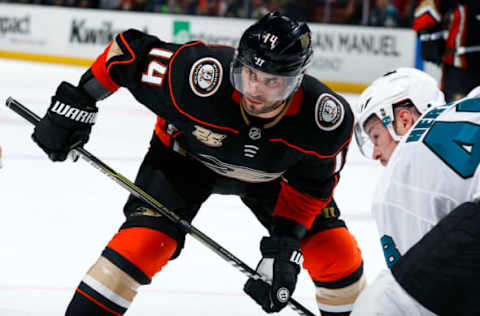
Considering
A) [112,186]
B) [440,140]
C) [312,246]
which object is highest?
[440,140]

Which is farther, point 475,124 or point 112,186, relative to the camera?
point 112,186

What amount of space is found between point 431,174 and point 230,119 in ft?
3.48

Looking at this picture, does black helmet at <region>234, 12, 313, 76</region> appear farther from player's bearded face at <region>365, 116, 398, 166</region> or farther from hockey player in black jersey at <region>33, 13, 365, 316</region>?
player's bearded face at <region>365, 116, 398, 166</region>

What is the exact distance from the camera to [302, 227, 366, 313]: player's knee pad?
7.41ft

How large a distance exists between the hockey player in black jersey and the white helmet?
10.4 inches

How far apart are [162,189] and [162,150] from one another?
0.54ft

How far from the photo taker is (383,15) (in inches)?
343

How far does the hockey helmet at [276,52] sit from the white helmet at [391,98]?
0.25 m

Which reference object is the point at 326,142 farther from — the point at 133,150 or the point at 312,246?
the point at 133,150

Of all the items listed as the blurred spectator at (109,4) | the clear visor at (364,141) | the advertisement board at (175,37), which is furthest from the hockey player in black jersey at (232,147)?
the blurred spectator at (109,4)

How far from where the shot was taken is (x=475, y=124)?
3.41 ft

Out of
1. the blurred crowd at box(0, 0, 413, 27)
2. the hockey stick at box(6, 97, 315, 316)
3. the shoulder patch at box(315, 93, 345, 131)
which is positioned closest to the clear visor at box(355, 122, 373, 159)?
the shoulder patch at box(315, 93, 345, 131)

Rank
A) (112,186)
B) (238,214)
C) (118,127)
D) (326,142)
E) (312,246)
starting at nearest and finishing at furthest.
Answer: (326,142)
(312,246)
(238,214)
(112,186)
(118,127)

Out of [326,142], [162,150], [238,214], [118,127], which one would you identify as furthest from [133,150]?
[326,142]
